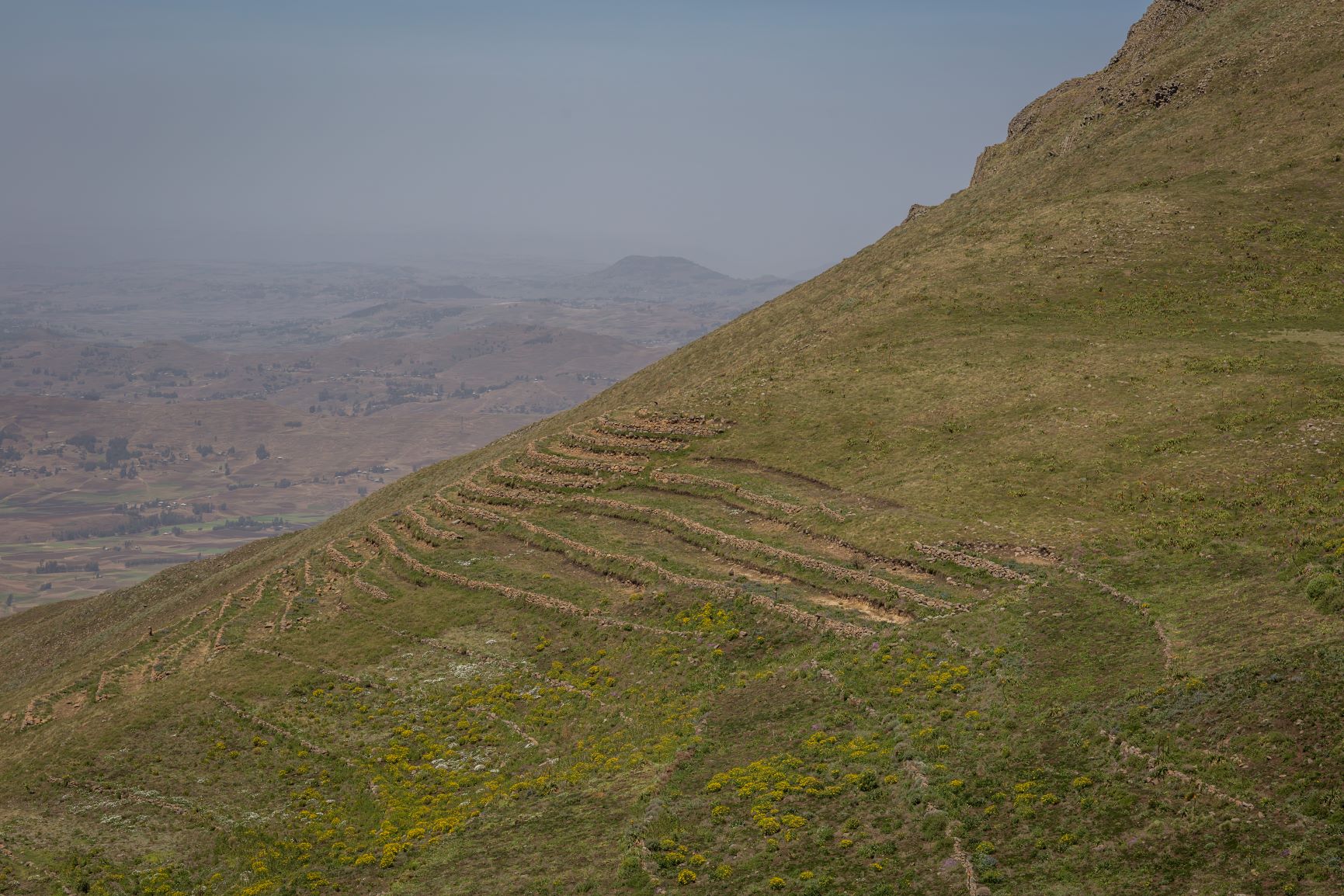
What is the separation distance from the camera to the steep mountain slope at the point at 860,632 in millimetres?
31078

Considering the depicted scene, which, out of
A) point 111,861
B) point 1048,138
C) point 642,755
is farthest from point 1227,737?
point 1048,138

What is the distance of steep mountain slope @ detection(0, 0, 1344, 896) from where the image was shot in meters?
31.1

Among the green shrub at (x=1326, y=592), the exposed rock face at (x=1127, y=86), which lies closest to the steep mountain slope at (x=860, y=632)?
the green shrub at (x=1326, y=592)

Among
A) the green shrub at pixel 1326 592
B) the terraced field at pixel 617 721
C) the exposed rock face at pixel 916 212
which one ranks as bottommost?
the terraced field at pixel 617 721

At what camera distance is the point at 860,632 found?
153ft

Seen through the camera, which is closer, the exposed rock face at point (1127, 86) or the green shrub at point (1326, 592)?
the green shrub at point (1326, 592)

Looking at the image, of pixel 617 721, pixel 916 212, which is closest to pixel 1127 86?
pixel 916 212

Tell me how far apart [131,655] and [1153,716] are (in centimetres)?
6194

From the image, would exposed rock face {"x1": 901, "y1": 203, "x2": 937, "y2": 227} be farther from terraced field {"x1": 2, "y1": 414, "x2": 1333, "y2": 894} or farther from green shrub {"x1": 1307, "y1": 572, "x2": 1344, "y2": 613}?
green shrub {"x1": 1307, "y1": 572, "x2": 1344, "y2": 613}

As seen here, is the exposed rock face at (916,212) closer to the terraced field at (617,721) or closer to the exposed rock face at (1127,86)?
the exposed rock face at (1127,86)

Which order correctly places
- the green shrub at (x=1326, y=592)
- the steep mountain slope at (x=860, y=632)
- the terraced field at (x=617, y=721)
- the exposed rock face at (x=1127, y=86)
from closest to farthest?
1. the steep mountain slope at (x=860, y=632)
2. the terraced field at (x=617, y=721)
3. the green shrub at (x=1326, y=592)
4. the exposed rock face at (x=1127, y=86)

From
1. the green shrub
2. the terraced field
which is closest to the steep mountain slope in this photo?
the terraced field

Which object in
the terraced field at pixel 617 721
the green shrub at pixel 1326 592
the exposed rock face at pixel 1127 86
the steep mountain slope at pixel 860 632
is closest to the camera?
the steep mountain slope at pixel 860 632

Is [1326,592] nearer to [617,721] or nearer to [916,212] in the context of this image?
[617,721]
